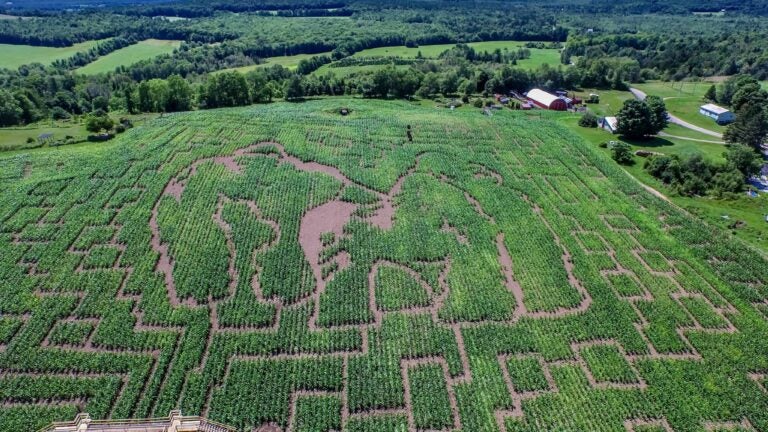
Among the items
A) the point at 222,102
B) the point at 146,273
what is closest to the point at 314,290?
the point at 146,273

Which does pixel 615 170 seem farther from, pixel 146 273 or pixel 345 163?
pixel 146 273

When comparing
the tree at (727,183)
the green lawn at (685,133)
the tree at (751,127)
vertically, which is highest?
the tree at (751,127)

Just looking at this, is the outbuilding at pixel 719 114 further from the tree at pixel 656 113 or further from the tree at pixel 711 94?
the tree at pixel 656 113

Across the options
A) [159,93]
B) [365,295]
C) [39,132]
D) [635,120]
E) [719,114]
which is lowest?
[365,295]

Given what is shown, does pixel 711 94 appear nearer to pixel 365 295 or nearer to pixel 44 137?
pixel 365 295

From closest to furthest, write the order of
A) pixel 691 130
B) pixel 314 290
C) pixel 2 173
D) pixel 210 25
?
pixel 314 290 → pixel 2 173 → pixel 691 130 → pixel 210 25

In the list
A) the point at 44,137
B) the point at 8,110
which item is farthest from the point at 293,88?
the point at 8,110

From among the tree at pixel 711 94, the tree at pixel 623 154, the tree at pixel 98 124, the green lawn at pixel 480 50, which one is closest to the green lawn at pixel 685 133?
the tree at pixel 623 154
